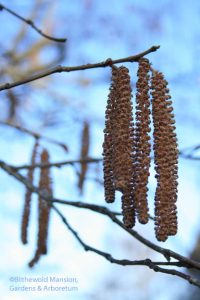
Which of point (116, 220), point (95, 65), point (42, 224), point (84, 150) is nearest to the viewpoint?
point (95, 65)

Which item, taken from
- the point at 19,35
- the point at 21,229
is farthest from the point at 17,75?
the point at 21,229

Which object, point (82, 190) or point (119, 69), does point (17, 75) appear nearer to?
point (82, 190)

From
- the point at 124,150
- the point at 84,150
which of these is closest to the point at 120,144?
the point at 124,150

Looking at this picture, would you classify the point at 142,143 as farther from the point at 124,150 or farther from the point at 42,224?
the point at 42,224

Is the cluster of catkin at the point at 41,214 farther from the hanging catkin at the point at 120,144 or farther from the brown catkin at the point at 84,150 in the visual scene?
the hanging catkin at the point at 120,144

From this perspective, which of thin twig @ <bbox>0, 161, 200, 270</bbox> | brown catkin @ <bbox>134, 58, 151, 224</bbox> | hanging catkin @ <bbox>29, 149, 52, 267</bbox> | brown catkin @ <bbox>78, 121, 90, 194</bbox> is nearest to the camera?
brown catkin @ <bbox>134, 58, 151, 224</bbox>

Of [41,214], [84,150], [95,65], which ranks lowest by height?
[41,214]

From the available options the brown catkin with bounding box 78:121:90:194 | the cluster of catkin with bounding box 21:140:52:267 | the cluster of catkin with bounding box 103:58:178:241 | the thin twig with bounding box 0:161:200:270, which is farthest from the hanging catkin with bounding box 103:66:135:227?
the brown catkin with bounding box 78:121:90:194

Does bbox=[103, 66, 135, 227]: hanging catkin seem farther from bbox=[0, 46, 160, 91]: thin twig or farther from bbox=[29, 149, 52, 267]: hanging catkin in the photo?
bbox=[29, 149, 52, 267]: hanging catkin
